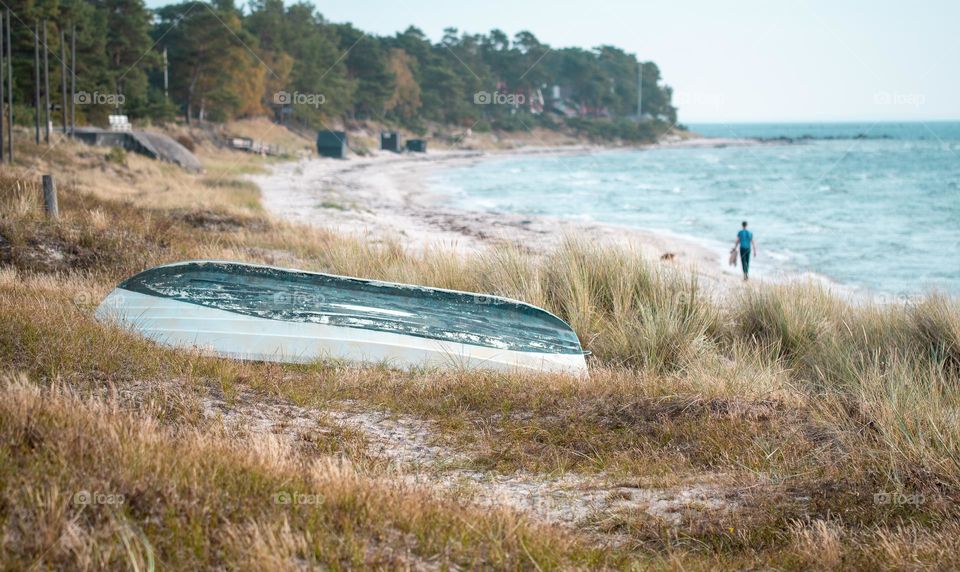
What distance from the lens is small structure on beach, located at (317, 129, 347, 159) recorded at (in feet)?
206

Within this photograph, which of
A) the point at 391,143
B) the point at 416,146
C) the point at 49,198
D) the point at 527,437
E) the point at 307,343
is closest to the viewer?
the point at 527,437

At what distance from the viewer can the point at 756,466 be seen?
5.63 m

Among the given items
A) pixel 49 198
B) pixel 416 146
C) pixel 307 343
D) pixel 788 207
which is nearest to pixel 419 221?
pixel 49 198

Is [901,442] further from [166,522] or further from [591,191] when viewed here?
[591,191]

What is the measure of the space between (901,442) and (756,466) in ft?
3.00

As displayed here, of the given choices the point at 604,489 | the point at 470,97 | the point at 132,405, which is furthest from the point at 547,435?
the point at 470,97

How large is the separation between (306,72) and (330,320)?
203ft

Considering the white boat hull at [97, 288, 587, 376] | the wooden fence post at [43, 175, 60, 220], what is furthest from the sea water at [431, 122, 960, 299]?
the wooden fence post at [43, 175, 60, 220]

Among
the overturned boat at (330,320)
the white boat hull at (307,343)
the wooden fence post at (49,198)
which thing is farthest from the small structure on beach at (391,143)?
the white boat hull at (307,343)

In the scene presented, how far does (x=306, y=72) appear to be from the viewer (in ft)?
218

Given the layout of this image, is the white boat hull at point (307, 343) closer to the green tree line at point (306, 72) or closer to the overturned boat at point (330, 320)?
the overturned boat at point (330, 320)

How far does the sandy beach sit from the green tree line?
15.0 feet

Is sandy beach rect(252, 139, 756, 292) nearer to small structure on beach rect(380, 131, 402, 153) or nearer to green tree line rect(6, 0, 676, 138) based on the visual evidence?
green tree line rect(6, 0, 676, 138)

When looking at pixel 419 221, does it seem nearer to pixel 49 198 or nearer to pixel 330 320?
pixel 49 198
